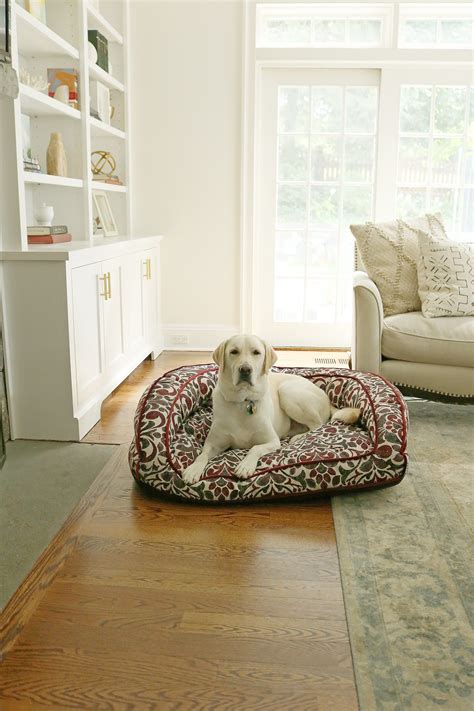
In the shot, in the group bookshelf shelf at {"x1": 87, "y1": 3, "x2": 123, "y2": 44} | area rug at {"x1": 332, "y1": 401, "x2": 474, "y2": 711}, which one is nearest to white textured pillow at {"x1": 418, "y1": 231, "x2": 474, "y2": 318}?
area rug at {"x1": 332, "y1": 401, "x2": 474, "y2": 711}

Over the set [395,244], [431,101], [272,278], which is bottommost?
[272,278]

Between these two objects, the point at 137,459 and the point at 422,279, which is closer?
the point at 137,459

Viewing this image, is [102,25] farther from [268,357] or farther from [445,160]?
[268,357]

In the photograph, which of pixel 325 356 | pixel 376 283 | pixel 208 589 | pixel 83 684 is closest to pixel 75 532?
pixel 208 589

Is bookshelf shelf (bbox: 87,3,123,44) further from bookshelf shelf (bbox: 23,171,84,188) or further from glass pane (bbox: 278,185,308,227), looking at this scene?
glass pane (bbox: 278,185,308,227)

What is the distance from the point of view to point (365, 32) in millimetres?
4797

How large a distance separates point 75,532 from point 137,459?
346 mm

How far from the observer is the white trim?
518 centimetres

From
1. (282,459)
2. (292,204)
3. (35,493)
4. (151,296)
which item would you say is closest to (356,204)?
(292,204)

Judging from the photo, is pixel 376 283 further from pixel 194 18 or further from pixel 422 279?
pixel 194 18

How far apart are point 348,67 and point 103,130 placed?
1.78 metres

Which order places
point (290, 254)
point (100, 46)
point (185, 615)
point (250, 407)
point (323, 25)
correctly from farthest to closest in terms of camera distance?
point (290, 254) < point (323, 25) < point (100, 46) < point (250, 407) < point (185, 615)

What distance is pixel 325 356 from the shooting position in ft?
16.3

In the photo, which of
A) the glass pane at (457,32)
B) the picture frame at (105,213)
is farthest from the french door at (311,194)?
the picture frame at (105,213)
